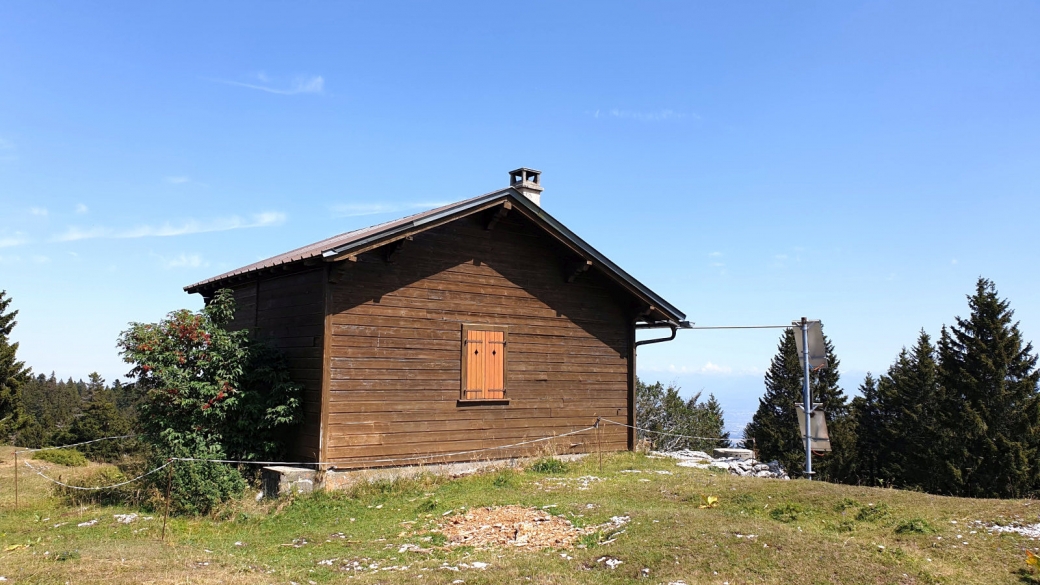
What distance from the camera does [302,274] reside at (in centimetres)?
1452

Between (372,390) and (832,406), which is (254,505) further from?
(832,406)

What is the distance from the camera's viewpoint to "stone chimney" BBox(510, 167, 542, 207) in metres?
17.7

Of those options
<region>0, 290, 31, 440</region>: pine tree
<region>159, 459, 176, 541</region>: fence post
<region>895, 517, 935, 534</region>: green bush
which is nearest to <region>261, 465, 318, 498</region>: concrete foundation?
<region>159, 459, 176, 541</region>: fence post

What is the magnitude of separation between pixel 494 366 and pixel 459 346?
100cm

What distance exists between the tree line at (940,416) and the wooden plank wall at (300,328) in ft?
109

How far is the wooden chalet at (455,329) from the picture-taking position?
44.5 feet

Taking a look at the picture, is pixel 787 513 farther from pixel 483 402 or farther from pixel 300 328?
pixel 300 328

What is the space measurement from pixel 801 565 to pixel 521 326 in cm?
919

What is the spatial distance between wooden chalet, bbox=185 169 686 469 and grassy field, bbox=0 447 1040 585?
157 cm

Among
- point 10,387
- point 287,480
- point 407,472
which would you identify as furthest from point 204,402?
point 10,387

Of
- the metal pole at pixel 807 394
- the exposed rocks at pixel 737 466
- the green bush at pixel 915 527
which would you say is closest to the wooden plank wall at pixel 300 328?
the exposed rocks at pixel 737 466

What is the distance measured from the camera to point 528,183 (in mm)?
17750

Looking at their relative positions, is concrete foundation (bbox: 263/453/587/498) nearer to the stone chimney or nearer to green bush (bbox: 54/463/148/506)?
green bush (bbox: 54/463/148/506)

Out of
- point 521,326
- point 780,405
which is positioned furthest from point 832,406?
point 521,326
